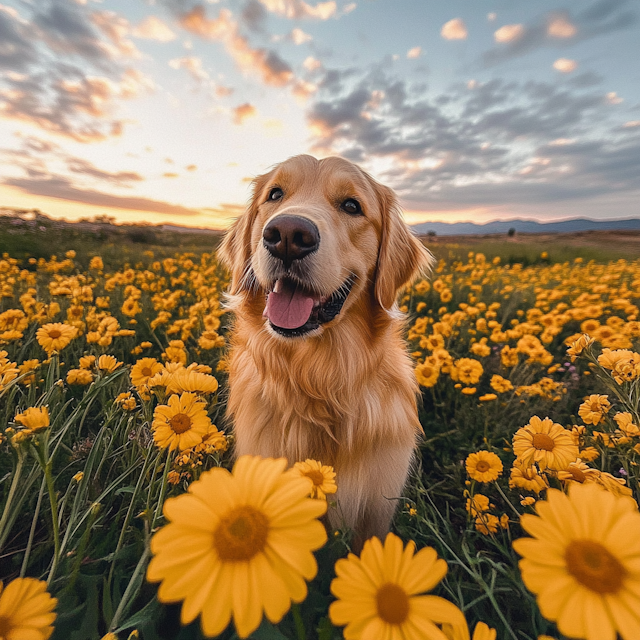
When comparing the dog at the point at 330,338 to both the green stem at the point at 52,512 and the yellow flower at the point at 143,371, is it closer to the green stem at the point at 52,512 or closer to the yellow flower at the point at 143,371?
the yellow flower at the point at 143,371

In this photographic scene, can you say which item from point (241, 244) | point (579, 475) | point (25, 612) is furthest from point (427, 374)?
point (25, 612)

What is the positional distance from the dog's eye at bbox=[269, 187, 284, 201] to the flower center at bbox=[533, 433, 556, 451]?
6.63 feet

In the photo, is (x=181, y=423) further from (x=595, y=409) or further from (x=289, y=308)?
(x=595, y=409)

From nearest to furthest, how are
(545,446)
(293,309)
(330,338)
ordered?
(545,446) < (293,309) < (330,338)

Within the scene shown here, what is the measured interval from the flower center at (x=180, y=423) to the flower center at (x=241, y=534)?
0.53 meters

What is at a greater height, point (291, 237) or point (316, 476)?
point (291, 237)

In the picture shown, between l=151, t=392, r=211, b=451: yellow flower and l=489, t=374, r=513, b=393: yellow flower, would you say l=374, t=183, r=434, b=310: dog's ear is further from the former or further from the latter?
l=151, t=392, r=211, b=451: yellow flower

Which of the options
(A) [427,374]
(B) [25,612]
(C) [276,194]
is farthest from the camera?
(A) [427,374]

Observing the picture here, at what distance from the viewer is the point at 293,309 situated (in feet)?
6.45

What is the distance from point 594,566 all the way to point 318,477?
62 centimetres

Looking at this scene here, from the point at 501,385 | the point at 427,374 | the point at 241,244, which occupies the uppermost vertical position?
the point at 241,244

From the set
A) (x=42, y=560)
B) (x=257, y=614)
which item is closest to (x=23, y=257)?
(x=42, y=560)

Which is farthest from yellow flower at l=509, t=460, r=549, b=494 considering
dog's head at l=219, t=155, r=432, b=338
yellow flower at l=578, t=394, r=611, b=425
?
dog's head at l=219, t=155, r=432, b=338

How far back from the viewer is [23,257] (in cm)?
764
